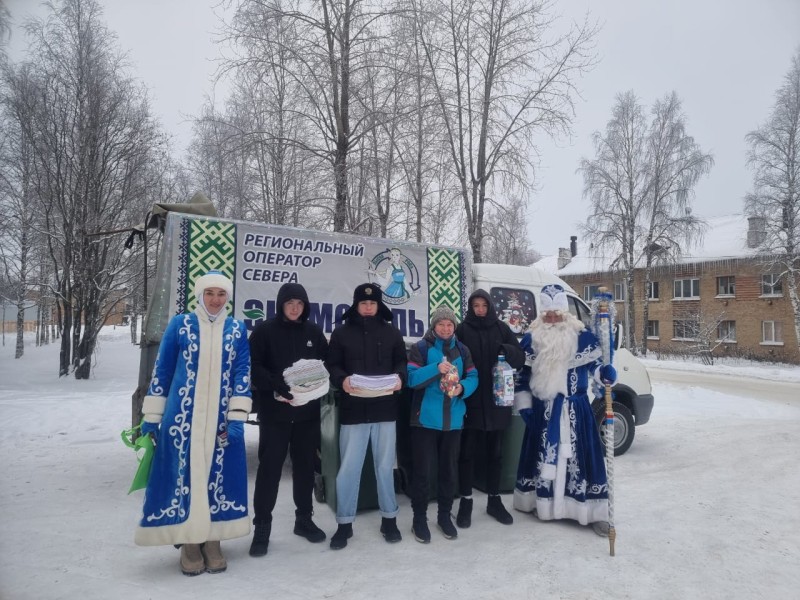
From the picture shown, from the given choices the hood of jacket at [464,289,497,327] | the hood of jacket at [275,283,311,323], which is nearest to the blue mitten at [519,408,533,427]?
the hood of jacket at [464,289,497,327]

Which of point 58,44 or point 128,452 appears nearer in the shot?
point 128,452

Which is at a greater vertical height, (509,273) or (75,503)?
(509,273)

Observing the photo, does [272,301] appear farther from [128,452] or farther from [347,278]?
[128,452]

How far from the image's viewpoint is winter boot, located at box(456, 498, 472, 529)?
13.6 feet

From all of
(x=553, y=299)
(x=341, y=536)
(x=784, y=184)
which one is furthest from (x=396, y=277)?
Answer: (x=784, y=184)

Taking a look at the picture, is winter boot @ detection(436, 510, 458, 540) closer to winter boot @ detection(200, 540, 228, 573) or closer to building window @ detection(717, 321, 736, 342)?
winter boot @ detection(200, 540, 228, 573)

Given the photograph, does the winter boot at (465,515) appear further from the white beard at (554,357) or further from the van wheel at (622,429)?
the van wheel at (622,429)

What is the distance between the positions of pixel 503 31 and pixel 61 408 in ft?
41.6

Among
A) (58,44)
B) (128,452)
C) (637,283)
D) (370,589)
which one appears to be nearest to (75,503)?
(128,452)

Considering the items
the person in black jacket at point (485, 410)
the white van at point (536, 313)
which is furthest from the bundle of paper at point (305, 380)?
the white van at point (536, 313)

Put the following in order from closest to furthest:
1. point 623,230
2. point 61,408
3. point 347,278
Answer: point 347,278 → point 61,408 → point 623,230

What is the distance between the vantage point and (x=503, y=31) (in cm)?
1235

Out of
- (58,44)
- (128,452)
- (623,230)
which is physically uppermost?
(58,44)

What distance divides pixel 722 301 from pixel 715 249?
3415mm
